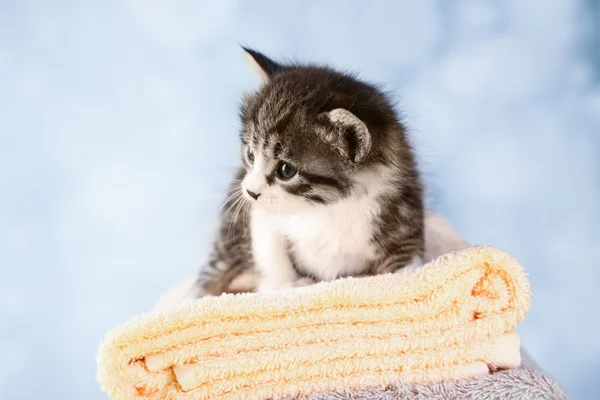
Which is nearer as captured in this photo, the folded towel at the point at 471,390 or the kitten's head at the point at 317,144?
the folded towel at the point at 471,390

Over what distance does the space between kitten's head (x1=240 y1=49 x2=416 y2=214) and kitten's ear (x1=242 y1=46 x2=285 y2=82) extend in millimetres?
100

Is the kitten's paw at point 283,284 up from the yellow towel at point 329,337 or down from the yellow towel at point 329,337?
up

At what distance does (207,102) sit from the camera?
2.45 meters

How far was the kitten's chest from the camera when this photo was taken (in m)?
1.45

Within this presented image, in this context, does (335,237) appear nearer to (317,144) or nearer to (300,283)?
(300,283)

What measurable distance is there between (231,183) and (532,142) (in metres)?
1.24

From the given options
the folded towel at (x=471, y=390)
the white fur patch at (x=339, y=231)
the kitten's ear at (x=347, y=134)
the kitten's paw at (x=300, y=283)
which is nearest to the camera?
the folded towel at (x=471, y=390)

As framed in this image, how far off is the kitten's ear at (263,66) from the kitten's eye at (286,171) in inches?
11.1

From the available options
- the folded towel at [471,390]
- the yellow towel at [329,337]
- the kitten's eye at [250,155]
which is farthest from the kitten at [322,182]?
the folded towel at [471,390]

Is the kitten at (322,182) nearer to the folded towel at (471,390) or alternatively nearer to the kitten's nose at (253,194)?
the kitten's nose at (253,194)

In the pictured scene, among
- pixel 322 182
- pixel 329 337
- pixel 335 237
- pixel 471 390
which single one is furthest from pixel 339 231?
pixel 471 390

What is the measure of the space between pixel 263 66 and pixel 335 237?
0.44 m

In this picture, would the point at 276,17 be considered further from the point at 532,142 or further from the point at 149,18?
the point at 532,142

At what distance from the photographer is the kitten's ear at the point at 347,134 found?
4.25 ft
